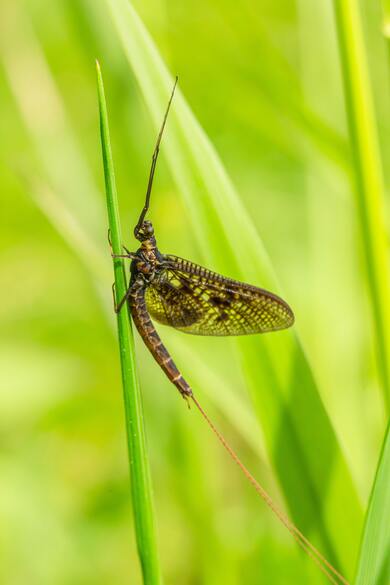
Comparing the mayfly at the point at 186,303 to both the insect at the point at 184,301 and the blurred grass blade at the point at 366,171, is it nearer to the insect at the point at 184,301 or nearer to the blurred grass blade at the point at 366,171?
the insect at the point at 184,301

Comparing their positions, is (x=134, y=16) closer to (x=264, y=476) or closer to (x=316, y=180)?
(x=316, y=180)

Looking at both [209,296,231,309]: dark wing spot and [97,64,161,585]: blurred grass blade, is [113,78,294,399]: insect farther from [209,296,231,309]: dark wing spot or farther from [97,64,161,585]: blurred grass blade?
[97,64,161,585]: blurred grass blade

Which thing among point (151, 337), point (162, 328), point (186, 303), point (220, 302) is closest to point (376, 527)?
point (151, 337)

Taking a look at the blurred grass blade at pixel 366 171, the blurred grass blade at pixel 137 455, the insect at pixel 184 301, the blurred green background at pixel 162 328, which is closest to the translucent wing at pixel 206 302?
the insect at pixel 184 301

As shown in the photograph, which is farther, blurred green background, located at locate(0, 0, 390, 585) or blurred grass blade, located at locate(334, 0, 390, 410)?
blurred green background, located at locate(0, 0, 390, 585)

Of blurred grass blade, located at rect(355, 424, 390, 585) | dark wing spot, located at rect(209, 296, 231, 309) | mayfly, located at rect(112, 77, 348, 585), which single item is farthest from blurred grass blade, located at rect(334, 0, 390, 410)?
blurred grass blade, located at rect(355, 424, 390, 585)

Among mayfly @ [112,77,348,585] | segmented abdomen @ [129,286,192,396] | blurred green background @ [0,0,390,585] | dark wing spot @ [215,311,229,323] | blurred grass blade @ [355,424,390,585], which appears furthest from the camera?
blurred green background @ [0,0,390,585]

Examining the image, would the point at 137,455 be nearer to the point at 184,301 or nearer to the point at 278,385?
the point at 278,385
